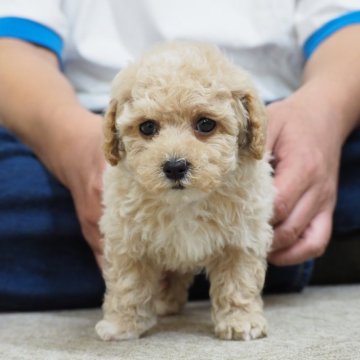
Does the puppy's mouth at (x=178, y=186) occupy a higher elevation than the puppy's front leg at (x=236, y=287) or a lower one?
higher

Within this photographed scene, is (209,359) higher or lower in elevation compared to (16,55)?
lower

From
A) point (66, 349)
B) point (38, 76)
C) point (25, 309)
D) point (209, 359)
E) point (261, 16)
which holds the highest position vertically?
point (261, 16)

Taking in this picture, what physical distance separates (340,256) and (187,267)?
765 millimetres

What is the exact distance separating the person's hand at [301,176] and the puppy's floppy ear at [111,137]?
0.45m

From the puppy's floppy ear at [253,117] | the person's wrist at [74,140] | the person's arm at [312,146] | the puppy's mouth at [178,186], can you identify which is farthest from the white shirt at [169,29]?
the puppy's mouth at [178,186]

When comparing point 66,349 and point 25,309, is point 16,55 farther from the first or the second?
point 66,349

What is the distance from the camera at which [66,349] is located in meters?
1.43

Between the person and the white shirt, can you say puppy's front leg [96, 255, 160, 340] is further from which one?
the white shirt

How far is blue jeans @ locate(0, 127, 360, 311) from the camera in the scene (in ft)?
6.52

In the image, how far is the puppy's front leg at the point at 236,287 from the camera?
1.55 meters

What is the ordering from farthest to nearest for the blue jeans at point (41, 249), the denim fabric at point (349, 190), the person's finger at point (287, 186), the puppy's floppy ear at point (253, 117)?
the denim fabric at point (349, 190), the blue jeans at point (41, 249), the person's finger at point (287, 186), the puppy's floppy ear at point (253, 117)

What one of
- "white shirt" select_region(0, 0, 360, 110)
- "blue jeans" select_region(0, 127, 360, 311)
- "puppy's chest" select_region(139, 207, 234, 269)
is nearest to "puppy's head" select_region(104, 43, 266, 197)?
"puppy's chest" select_region(139, 207, 234, 269)

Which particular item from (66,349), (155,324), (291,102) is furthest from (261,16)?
(66,349)

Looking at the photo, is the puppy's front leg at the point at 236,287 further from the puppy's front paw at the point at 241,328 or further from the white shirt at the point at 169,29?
the white shirt at the point at 169,29
